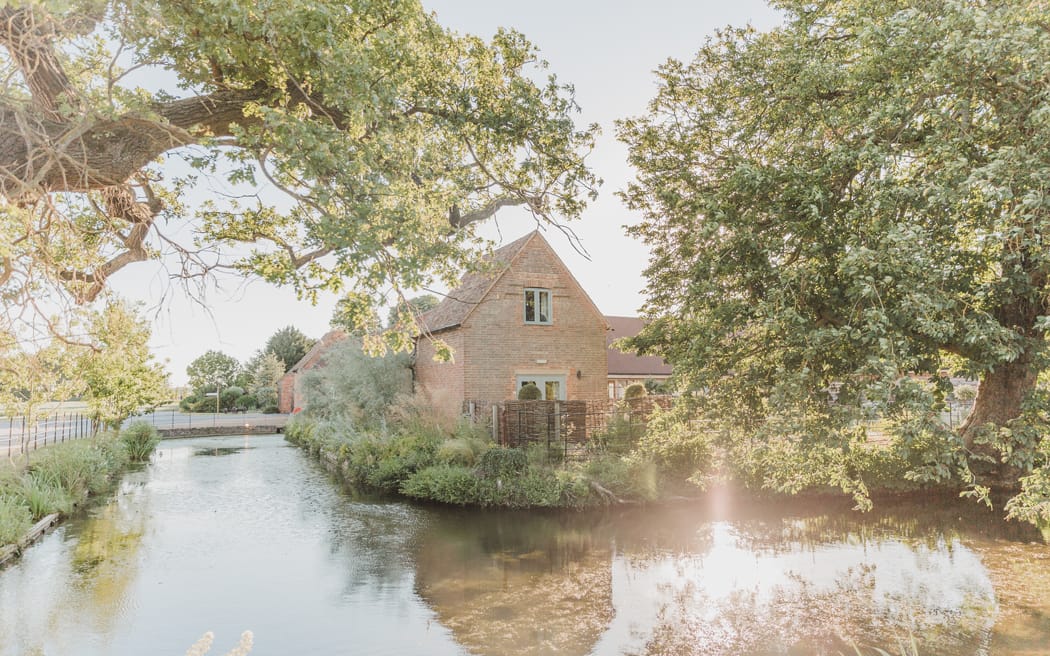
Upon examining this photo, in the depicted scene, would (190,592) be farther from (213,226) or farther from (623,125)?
(623,125)

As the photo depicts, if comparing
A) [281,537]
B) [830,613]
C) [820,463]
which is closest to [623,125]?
[820,463]

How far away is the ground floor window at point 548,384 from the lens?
2085cm

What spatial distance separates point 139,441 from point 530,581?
68.4 ft

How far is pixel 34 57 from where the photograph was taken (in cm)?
517

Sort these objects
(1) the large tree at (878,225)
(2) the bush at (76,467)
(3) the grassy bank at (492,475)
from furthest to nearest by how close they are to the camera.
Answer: (2) the bush at (76,467), (3) the grassy bank at (492,475), (1) the large tree at (878,225)

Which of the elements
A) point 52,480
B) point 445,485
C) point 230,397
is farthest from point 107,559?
point 230,397

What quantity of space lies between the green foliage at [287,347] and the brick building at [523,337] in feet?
115

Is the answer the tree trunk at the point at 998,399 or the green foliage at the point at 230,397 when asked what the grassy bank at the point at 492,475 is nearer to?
the tree trunk at the point at 998,399

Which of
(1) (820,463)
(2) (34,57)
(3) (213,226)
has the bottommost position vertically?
(1) (820,463)

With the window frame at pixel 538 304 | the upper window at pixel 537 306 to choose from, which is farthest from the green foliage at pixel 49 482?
the upper window at pixel 537 306

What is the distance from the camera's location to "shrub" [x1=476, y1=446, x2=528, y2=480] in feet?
47.1

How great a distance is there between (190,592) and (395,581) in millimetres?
2845

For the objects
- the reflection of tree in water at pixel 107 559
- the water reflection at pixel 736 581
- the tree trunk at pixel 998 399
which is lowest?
the water reflection at pixel 736 581

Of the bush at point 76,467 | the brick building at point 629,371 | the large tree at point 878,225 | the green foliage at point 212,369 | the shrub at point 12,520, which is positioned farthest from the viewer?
the green foliage at point 212,369
